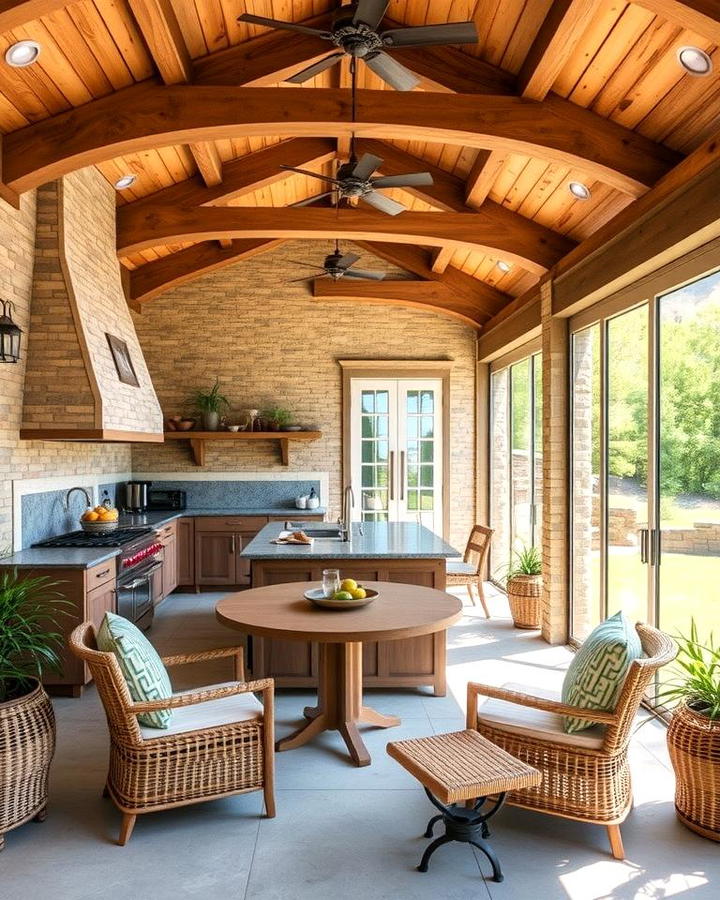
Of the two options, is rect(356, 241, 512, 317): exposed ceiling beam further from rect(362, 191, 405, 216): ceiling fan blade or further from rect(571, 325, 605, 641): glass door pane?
rect(362, 191, 405, 216): ceiling fan blade

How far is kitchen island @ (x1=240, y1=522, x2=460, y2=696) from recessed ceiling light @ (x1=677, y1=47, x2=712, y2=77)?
9.48 feet

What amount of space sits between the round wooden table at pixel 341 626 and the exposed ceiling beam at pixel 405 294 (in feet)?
16.6

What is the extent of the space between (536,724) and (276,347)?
6441 millimetres

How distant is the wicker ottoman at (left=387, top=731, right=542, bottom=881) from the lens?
2.52m

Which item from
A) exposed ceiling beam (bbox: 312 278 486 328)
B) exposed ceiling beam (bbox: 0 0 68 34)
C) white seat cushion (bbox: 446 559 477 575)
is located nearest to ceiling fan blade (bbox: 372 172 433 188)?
exposed ceiling beam (bbox: 0 0 68 34)

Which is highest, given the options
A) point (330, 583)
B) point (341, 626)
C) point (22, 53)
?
point (22, 53)

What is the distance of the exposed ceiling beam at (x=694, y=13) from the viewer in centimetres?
297

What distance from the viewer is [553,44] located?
149 inches

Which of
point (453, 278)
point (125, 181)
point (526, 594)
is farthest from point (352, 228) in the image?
point (526, 594)

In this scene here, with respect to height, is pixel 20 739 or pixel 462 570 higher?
pixel 462 570

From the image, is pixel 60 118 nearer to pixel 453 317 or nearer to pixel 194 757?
pixel 194 757

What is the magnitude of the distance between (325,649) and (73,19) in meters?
3.71

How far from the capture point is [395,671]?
468 centimetres

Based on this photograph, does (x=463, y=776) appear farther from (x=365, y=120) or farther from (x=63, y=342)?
(x=63, y=342)
